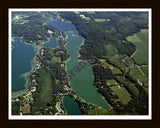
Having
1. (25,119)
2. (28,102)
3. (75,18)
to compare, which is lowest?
(28,102)

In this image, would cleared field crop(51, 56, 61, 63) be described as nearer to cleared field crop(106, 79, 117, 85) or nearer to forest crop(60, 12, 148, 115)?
forest crop(60, 12, 148, 115)

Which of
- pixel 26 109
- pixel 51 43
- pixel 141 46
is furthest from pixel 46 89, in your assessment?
pixel 141 46

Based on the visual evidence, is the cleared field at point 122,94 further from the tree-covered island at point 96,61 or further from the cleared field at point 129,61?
the cleared field at point 129,61

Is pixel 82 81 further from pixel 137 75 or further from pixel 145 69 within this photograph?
pixel 145 69

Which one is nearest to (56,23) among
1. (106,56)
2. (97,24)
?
(97,24)

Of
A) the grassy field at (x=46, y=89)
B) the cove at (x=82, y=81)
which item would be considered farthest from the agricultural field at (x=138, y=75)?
the grassy field at (x=46, y=89)

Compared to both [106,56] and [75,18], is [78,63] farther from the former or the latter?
[75,18]

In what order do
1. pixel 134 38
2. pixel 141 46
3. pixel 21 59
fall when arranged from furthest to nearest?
1. pixel 134 38
2. pixel 141 46
3. pixel 21 59
